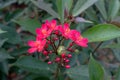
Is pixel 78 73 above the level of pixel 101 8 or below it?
below

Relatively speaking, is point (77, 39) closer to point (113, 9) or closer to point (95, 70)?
point (95, 70)

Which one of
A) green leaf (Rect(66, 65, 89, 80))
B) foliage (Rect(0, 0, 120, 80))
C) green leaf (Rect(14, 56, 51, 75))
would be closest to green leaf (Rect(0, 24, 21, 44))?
foliage (Rect(0, 0, 120, 80))

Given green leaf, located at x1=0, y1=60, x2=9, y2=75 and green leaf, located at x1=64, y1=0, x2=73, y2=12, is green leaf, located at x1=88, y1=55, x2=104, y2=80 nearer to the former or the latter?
green leaf, located at x1=64, y1=0, x2=73, y2=12

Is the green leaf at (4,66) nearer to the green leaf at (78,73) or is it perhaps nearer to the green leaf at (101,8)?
the green leaf at (78,73)

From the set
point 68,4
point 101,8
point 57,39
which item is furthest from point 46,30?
point 101,8

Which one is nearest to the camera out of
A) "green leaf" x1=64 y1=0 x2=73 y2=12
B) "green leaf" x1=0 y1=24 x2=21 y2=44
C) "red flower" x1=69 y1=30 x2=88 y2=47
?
"red flower" x1=69 y1=30 x2=88 y2=47

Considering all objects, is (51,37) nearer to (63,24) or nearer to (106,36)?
(63,24)
